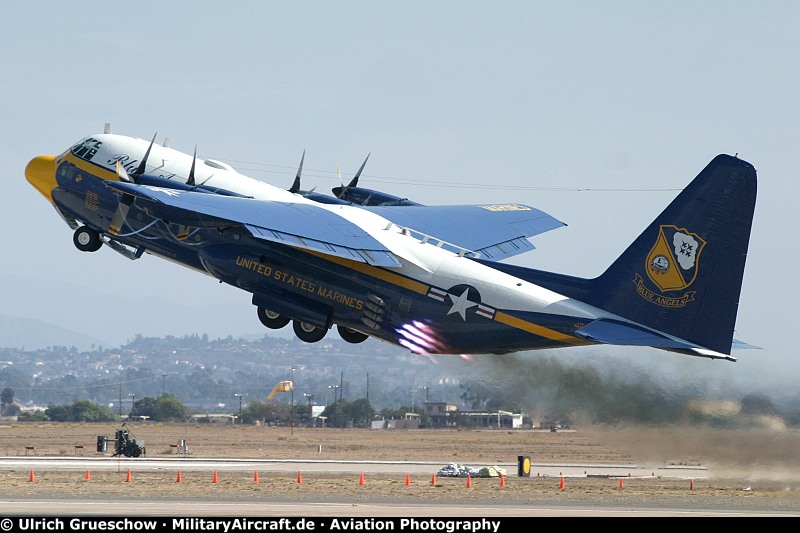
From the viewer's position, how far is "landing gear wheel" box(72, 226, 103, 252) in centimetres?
3834

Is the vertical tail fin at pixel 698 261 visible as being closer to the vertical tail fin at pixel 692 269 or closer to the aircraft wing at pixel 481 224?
the vertical tail fin at pixel 692 269

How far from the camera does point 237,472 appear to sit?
178ft

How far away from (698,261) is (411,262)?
7.77 meters

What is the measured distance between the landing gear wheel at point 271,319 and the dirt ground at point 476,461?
6938 millimetres

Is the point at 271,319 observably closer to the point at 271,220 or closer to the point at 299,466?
the point at 271,220

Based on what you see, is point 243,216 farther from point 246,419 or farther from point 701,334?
point 246,419

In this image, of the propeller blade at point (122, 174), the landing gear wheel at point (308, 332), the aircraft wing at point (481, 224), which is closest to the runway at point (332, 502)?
the landing gear wheel at point (308, 332)

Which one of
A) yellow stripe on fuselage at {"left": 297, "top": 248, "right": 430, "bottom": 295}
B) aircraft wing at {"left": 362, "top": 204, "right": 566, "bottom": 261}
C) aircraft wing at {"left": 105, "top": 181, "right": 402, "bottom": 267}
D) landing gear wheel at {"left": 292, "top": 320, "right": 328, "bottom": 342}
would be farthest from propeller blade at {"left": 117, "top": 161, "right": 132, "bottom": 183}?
aircraft wing at {"left": 362, "top": 204, "right": 566, "bottom": 261}

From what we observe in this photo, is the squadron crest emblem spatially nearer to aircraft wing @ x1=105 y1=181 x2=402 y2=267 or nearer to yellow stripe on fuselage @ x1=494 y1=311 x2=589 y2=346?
yellow stripe on fuselage @ x1=494 y1=311 x2=589 y2=346

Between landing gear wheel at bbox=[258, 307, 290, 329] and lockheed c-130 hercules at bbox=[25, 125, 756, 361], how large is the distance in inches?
1.8

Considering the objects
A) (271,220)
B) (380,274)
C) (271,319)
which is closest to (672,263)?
(380,274)

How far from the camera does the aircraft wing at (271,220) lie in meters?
30.9

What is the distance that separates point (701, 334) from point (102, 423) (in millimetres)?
107422

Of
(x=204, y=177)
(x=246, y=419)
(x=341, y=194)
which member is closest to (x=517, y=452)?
(x=341, y=194)
